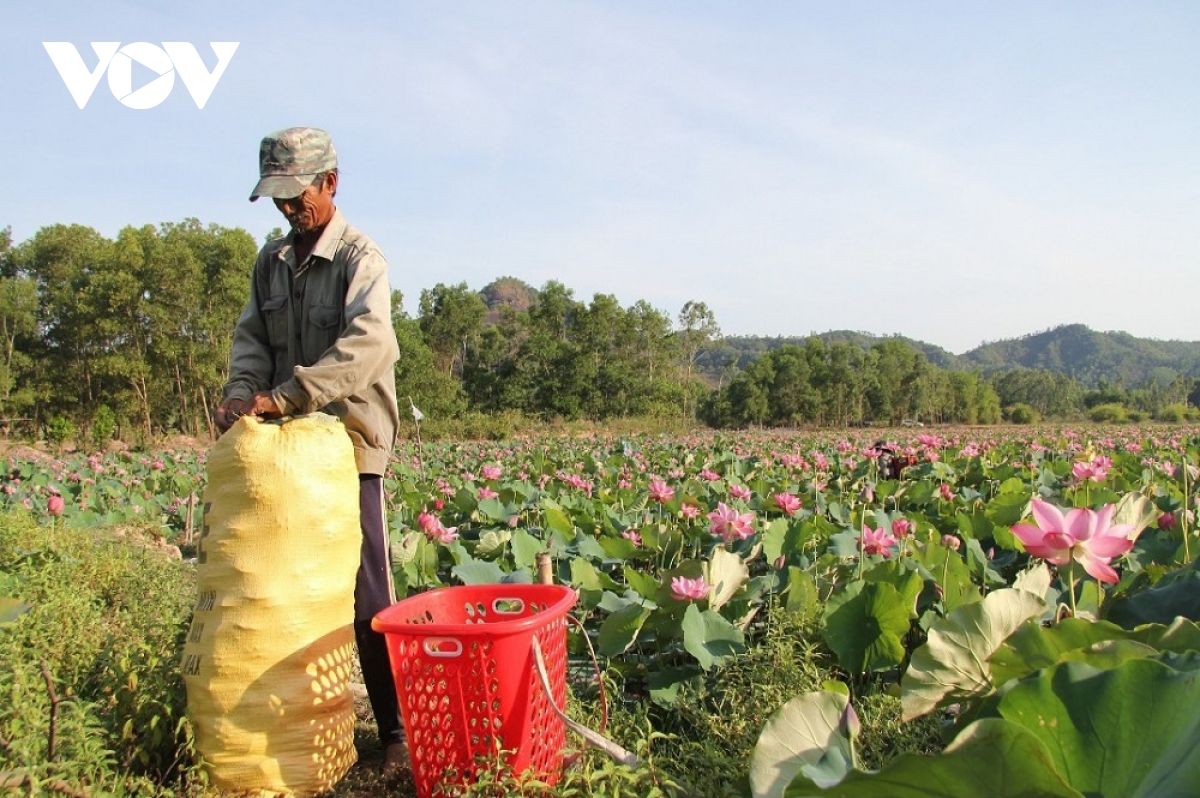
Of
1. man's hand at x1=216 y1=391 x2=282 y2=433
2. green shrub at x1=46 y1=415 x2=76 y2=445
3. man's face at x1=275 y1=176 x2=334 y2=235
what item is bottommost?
man's hand at x1=216 y1=391 x2=282 y2=433

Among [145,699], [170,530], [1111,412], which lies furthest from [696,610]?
[1111,412]

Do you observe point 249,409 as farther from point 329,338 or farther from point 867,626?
point 867,626

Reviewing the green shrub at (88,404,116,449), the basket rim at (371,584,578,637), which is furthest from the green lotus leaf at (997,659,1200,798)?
the green shrub at (88,404,116,449)

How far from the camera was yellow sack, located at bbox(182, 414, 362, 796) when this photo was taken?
2.04 m

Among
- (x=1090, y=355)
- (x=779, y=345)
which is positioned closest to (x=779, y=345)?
(x=779, y=345)

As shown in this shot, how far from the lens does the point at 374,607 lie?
241cm

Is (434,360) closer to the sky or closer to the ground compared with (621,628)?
closer to the sky

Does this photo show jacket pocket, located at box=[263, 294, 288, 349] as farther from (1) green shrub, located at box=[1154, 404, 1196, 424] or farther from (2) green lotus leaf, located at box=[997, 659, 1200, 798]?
(1) green shrub, located at box=[1154, 404, 1196, 424]

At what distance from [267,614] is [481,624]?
0.61 meters

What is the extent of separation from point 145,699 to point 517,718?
1.10 metres

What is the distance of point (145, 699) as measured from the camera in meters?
2.24

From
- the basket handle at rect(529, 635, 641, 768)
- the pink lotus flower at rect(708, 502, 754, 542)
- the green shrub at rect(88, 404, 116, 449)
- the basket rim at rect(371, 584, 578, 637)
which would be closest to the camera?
the basket handle at rect(529, 635, 641, 768)

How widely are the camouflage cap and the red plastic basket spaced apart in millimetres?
1150

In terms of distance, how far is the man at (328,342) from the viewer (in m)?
2.21
